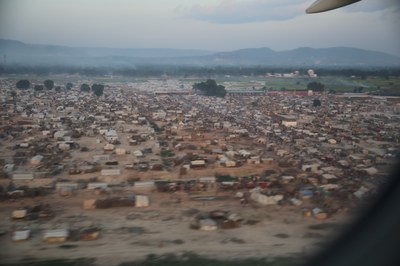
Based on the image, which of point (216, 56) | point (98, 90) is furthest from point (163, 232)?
point (216, 56)

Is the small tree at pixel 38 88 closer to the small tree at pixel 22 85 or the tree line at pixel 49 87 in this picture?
the tree line at pixel 49 87

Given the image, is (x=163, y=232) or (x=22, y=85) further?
(x=22, y=85)

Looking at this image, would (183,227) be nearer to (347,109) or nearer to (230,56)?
→ (347,109)

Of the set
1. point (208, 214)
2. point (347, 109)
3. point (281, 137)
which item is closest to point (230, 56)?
point (347, 109)

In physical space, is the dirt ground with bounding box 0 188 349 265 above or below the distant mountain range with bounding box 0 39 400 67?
below

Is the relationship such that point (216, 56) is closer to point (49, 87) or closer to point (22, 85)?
point (49, 87)

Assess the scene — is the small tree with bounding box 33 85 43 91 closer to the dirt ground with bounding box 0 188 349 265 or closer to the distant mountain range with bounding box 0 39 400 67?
the distant mountain range with bounding box 0 39 400 67

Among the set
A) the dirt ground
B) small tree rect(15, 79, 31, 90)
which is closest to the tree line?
small tree rect(15, 79, 31, 90)
